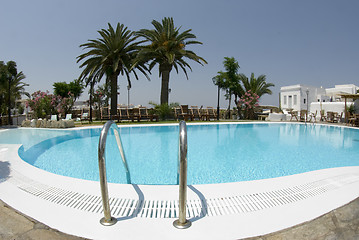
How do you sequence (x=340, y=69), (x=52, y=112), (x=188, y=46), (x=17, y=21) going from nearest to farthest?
1. (x=17, y=21)
2. (x=52, y=112)
3. (x=188, y=46)
4. (x=340, y=69)

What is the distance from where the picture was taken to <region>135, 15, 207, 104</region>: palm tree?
62.6ft

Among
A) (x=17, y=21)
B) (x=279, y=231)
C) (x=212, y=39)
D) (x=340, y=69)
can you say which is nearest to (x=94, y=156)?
(x=279, y=231)

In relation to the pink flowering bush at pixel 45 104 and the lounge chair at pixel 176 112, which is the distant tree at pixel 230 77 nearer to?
the lounge chair at pixel 176 112

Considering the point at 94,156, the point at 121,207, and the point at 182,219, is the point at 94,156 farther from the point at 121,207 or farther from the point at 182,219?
the point at 182,219

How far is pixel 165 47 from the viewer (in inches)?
756

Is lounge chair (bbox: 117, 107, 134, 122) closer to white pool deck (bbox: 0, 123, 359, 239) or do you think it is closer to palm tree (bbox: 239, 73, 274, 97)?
white pool deck (bbox: 0, 123, 359, 239)

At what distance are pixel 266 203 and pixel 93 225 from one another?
1.93m

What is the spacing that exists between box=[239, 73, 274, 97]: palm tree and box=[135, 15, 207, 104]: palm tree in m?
10.3

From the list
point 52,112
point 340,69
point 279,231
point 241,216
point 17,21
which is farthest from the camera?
point 340,69

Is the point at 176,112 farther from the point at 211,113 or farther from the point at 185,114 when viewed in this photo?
the point at 211,113

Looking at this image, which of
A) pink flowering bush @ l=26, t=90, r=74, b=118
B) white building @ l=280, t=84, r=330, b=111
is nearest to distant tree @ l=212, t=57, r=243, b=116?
white building @ l=280, t=84, r=330, b=111

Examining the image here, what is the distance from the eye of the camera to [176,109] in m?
20.1

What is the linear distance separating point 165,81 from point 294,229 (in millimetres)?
18932

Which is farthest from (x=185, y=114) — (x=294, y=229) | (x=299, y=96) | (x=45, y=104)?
(x=299, y=96)
